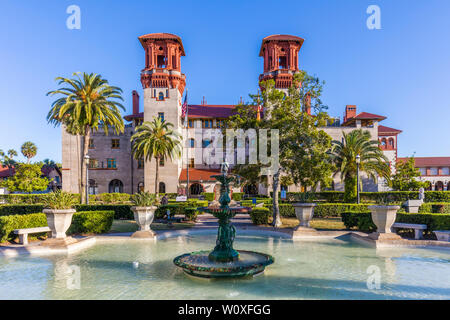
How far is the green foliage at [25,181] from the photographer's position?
43.5 metres

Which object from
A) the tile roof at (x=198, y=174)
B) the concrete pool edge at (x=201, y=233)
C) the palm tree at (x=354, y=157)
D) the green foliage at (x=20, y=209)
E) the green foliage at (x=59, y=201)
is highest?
the palm tree at (x=354, y=157)

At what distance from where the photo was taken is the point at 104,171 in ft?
156

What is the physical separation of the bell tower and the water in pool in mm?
32337

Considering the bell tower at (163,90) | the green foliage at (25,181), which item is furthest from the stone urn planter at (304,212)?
the green foliage at (25,181)

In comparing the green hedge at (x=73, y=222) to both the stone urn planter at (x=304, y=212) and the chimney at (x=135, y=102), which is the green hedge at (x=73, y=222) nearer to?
the stone urn planter at (x=304, y=212)

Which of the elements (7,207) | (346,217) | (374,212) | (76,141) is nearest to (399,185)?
(346,217)

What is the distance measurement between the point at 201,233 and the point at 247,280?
894 cm

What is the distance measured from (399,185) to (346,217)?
26.6 meters

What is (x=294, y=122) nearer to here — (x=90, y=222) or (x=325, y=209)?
(x=325, y=209)

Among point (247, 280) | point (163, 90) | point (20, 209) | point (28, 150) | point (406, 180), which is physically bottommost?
point (247, 280)

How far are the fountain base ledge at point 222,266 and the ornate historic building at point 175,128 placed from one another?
3451 centimetres

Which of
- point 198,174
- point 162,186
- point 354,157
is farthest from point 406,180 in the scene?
point 162,186

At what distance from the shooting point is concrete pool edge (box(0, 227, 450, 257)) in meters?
11.1

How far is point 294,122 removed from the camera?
17656 mm
